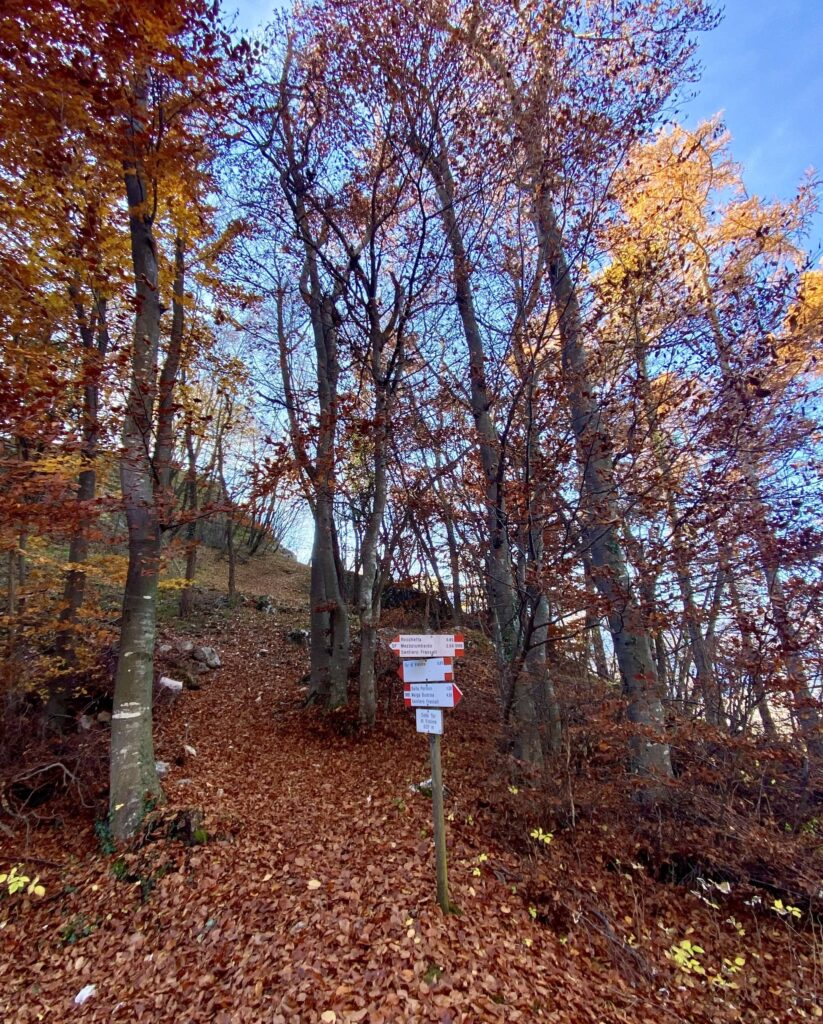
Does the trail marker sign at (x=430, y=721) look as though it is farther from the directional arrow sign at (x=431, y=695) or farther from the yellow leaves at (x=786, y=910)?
the yellow leaves at (x=786, y=910)

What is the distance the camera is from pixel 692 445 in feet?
16.5

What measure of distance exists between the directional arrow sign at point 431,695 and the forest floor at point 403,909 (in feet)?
4.92

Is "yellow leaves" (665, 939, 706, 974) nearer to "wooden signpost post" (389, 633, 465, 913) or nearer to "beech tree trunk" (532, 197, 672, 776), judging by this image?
"beech tree trunk" (532, 197, 672, 776)

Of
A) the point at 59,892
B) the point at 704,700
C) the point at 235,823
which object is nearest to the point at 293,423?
the point at 235,823

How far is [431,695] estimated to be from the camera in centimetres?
363

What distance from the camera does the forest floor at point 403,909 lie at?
2.96 m

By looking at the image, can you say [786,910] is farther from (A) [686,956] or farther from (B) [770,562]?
(B) [770,562]

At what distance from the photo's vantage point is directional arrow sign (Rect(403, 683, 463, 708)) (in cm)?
357

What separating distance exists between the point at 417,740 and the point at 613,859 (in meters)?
3.25

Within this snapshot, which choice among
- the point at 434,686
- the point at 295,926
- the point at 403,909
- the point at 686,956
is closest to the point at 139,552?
the point at 434,686

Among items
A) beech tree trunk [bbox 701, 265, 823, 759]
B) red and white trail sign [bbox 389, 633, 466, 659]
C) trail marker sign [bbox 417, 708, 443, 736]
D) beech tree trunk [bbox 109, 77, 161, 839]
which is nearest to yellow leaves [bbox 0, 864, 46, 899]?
beech tree trunk [bbox 109, 77, 161, 839]

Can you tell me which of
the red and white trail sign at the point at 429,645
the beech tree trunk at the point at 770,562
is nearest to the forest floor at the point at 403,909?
the beech tree trunk at the point at 770,562

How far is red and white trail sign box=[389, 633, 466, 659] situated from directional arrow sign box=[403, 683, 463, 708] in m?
0.23

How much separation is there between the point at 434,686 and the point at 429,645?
0.32 m
